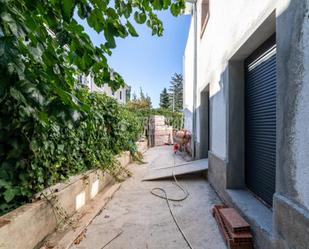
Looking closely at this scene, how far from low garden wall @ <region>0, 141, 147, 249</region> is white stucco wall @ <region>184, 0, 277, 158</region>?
2.38 m

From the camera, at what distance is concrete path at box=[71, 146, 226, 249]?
2.70 metres

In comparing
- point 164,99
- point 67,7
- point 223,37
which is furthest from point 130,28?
point 164,99

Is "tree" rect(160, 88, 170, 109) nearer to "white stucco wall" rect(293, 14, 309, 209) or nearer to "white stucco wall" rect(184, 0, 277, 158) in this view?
"white stucco wall" rect(184, 0, 277, 158)

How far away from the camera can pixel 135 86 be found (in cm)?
4316

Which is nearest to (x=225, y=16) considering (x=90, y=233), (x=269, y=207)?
(x=269, y=207)

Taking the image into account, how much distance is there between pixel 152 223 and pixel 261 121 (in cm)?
201

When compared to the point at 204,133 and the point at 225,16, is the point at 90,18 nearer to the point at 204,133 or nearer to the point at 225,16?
the point at 225,16

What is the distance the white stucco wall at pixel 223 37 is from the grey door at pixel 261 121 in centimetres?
33

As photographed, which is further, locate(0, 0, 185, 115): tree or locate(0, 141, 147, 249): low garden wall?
locate(0, 141, 147, 249): low garden wall

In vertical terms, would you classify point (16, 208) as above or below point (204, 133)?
below

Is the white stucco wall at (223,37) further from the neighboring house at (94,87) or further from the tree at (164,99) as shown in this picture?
the tree at (164,99)

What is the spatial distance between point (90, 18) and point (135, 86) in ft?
139

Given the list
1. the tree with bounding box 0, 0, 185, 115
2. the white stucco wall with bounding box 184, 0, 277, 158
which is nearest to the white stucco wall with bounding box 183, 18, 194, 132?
the white stucco wall with bounding box 184, 0, 277, 158

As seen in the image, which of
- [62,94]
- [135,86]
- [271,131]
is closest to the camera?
[62,94]
